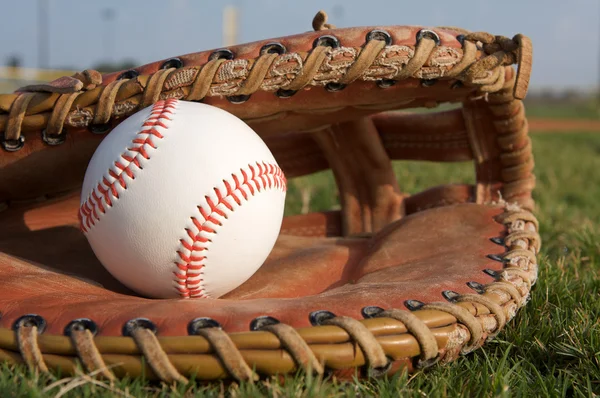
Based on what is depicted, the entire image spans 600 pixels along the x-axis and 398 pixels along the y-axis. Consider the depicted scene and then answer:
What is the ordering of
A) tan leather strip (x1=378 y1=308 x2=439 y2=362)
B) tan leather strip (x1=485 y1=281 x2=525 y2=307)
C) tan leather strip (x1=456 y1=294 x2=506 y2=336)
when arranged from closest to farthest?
tan leather strip (x1=378 y1=308 x2=439 y2=362) < tan leather strip (x1=456 y1=294 x2=506 y2=336) < tan leather strip (x1=485 y1=281 x2=525 y2=307)

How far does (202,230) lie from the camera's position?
1.71m

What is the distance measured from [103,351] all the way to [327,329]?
484mm

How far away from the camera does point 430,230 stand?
231 centimetres

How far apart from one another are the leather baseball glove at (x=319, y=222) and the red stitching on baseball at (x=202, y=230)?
0.13m

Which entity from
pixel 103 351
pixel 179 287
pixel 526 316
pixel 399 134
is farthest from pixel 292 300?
pixel 399 134

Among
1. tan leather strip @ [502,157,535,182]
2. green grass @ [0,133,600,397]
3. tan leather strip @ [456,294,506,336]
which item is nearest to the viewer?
green grass @ [0,133,600,397]

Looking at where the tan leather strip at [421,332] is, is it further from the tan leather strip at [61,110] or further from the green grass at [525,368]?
the tan leather strip at [61,110]

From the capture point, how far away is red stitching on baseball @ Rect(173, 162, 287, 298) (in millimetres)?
1707

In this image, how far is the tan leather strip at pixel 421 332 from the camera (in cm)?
146

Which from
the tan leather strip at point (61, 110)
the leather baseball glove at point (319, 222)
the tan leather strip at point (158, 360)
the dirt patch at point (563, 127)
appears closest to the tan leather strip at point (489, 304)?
the leather baseball glove at point (319, 222)

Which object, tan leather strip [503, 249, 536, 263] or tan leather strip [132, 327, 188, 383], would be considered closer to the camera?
tan leather strip [132, 327, 188, 383]

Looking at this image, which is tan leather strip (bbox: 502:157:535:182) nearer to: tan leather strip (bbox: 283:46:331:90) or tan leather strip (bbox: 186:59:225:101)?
tan leather strip (bbox: 283:46:331:90)

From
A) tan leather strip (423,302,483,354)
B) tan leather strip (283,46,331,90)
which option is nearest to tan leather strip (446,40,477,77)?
tan leather strip (283,46,331,90)

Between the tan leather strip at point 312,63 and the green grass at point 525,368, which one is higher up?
the tan leather strip at point 312,63
